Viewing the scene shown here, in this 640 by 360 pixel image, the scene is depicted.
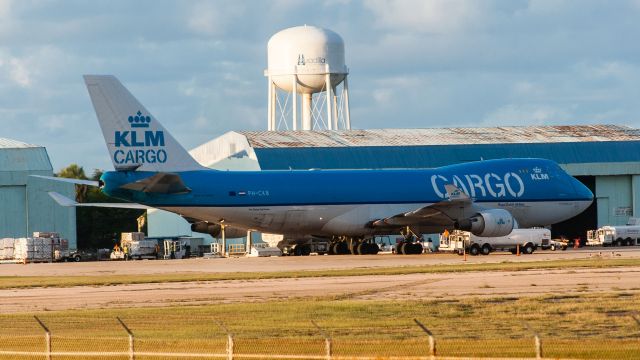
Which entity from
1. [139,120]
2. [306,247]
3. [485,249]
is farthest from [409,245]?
[139,120]

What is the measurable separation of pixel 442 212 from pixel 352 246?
23.1ft

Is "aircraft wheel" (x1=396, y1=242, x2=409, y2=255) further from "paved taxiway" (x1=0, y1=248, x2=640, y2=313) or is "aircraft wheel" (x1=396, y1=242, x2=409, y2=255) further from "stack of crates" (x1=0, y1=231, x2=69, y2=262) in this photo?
"stack of crates" (x1=0, y1=231, x2=69, y2=262)

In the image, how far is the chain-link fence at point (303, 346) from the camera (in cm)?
2384

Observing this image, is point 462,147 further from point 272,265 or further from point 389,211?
point 272,265

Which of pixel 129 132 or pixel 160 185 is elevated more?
pixel 129 132

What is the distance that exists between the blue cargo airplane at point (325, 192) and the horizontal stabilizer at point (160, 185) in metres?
0.05

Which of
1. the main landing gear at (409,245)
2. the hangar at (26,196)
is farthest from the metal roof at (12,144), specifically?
the main landing gear at (409,245)

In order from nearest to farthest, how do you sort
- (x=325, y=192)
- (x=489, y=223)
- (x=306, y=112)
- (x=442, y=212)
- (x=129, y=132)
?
(x=129, y=132) → (x=489, y=223) → (x=325, y=192) → (x=442, y=212) → (x=306, y=112)

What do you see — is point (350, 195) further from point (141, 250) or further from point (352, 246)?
point (141, 250)

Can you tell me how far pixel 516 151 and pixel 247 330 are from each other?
64.4 meters

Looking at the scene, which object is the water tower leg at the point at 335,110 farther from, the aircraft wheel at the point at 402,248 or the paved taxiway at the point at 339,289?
the paved taxiway at the point at 339,289

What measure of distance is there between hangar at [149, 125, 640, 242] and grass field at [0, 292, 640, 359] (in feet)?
166

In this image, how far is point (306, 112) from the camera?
372 ft

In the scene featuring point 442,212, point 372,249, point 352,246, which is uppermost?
point 442,212
